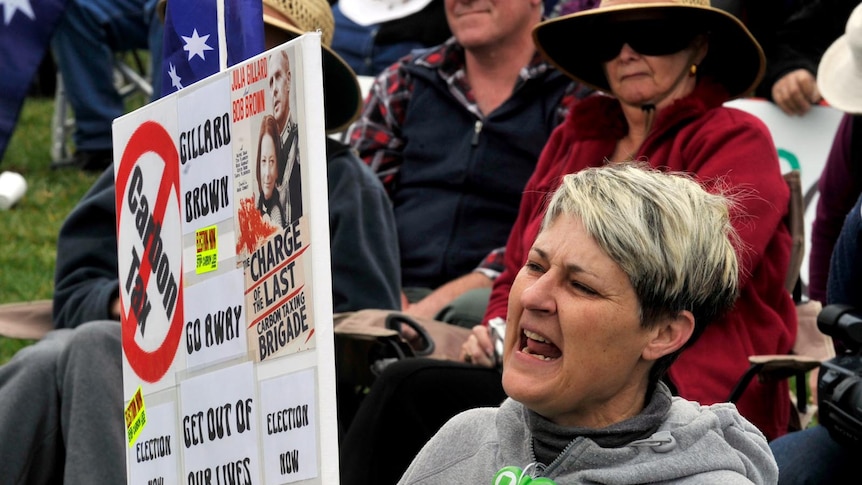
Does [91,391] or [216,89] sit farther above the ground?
[216,89]

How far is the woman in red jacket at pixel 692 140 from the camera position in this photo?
3949 millimetres

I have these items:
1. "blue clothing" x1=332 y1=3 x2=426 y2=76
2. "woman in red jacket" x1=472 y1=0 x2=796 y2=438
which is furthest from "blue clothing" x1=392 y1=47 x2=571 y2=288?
"blue clothing" x1=332 y1=3 x2=426 y2=76

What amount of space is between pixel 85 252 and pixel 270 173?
234cm

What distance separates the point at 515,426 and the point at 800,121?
12.3 feet

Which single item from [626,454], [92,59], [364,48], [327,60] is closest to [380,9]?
[364,48]

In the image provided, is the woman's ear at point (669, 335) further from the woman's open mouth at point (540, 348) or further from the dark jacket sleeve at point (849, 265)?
the dark jacket sleeve at point (849, 265)

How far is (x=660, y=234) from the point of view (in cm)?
268

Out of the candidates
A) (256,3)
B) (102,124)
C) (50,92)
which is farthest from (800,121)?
(50,92)

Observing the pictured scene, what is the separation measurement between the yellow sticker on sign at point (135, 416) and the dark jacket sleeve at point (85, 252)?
4.99 feet

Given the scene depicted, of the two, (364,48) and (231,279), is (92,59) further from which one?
(231,279)

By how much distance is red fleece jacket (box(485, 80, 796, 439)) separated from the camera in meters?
3.91

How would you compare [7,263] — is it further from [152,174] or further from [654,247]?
[654,247]

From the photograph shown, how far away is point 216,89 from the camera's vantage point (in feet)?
8.91

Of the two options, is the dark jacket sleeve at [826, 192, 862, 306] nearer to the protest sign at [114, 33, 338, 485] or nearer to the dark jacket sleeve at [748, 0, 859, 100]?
the protest sign at [114, 33, 338, 485]
